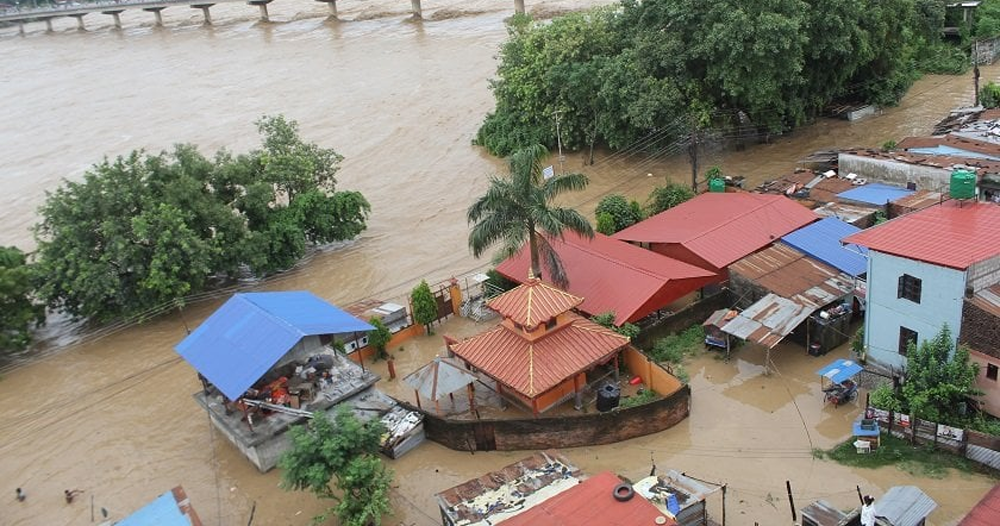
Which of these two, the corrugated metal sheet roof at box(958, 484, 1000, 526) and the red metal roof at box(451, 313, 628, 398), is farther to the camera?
the red metal roof at box(451, 313, 628, 398)

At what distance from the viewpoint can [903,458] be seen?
17.1 m

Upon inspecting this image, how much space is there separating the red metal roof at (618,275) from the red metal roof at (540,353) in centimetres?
205

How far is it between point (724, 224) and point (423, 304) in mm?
10015

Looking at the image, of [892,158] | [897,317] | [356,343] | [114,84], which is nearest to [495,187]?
[356,343]

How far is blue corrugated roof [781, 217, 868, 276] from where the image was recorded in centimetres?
2362

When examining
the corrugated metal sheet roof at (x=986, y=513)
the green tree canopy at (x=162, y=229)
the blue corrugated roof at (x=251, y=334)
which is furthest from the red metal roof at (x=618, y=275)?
the corrugated metal sheet roof at (x=986, y=513)

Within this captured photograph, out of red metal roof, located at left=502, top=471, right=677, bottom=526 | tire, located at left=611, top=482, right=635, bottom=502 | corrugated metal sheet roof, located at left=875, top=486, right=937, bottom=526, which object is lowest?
corrugated metal sheet roof, located at left=875, top=486, right=937, bottom=526

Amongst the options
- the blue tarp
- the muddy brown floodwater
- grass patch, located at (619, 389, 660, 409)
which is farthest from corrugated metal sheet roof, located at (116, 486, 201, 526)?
the blue tarp

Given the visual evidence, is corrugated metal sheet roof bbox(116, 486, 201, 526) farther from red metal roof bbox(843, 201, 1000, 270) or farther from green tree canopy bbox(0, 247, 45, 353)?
red metal roof bbox(843, 201, 1000, 270)

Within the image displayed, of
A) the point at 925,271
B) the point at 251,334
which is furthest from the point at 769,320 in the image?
the point at 251,334

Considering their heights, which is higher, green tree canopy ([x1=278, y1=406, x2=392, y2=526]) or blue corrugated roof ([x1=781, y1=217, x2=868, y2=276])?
blue corrugated roof ([x1=781, y1=217, x2=868, y2=276])

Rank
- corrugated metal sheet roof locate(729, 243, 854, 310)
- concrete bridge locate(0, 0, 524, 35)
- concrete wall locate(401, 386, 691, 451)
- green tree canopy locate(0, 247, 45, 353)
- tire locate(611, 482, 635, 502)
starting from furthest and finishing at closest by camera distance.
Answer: concrete bridge locate(0, 0, 524, 35) → green tree canopy locate(0, 247, 45, 353) → corrugated metal sheet roof locate(729, 243, 854, 310) → concrete wall locate(401, 386, 691, 451) → tire locate(611, 482, 635, 502)

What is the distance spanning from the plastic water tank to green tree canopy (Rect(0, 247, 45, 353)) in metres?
19.1

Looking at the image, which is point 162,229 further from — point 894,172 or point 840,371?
point 894,172
